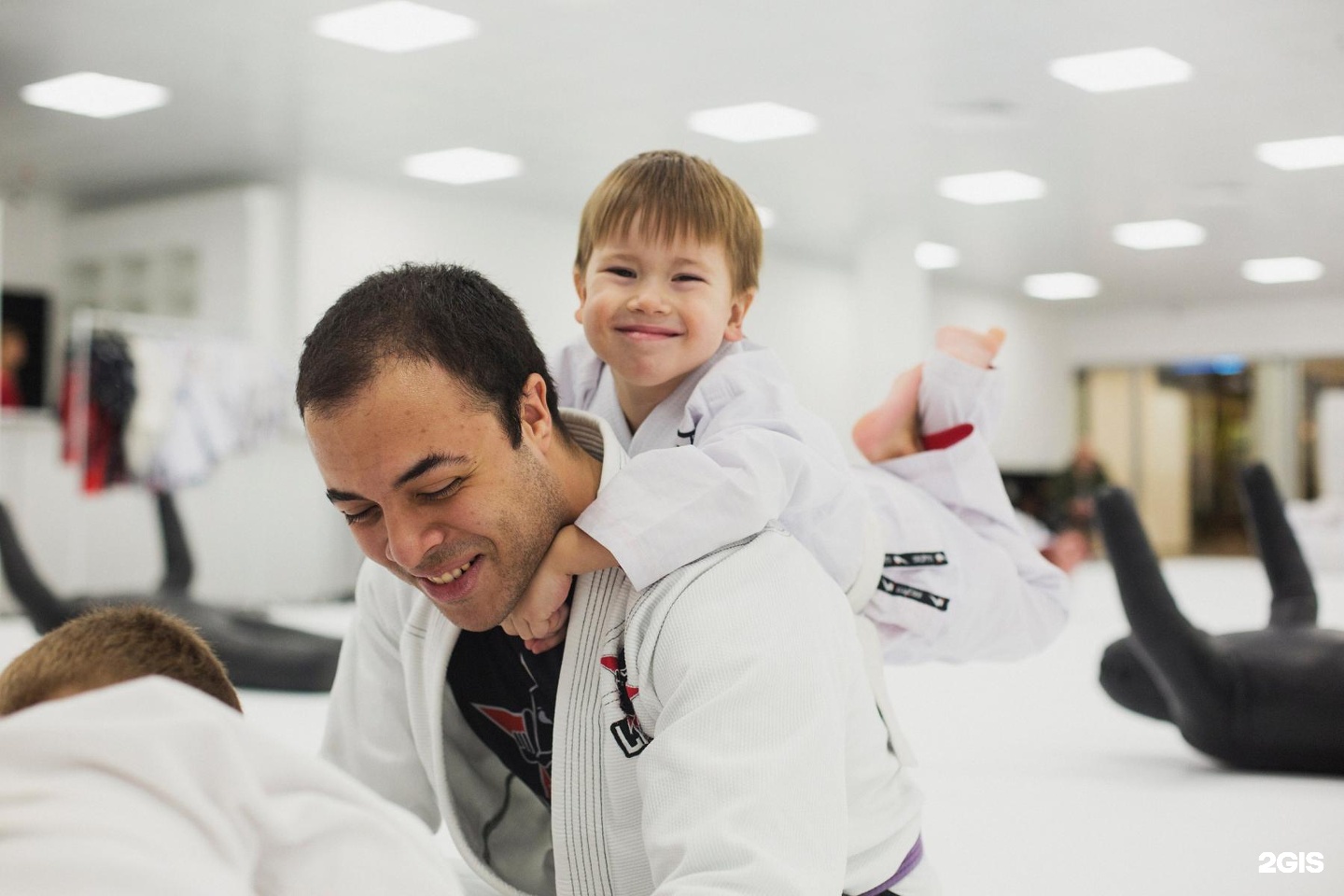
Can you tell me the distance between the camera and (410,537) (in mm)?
1280

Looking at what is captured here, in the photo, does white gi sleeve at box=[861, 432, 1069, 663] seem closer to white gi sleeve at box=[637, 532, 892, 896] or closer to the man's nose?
white gi sleeve at box=[637, 532, 892, 896]

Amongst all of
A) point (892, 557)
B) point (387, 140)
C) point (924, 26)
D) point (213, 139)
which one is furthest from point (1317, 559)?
point (892, 557)

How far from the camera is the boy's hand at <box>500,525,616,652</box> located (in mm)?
1386

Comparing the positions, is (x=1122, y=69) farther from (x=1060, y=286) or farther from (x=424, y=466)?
(x=1060, y=286)

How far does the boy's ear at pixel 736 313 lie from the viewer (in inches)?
88.3

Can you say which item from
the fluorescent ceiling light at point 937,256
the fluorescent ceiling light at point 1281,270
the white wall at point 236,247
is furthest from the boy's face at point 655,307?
the fluorescent ceiling light at point 1281,270

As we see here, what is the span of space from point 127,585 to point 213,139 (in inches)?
128

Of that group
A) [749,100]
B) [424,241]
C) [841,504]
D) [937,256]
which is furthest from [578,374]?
[937,256]

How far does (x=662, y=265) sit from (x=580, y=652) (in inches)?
34.7

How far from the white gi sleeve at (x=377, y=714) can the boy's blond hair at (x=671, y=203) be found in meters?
0.71

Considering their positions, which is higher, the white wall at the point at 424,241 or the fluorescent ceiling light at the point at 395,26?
the fluorescent ceiling light at the point at 395,26

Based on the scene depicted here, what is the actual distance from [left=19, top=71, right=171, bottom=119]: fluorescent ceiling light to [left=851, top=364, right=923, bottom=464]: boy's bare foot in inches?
253

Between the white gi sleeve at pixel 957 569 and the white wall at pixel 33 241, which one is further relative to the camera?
the white wall at pixel 33 241

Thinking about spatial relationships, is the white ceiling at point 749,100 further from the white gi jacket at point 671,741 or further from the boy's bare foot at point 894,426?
the white gi jacket at point 671,741
